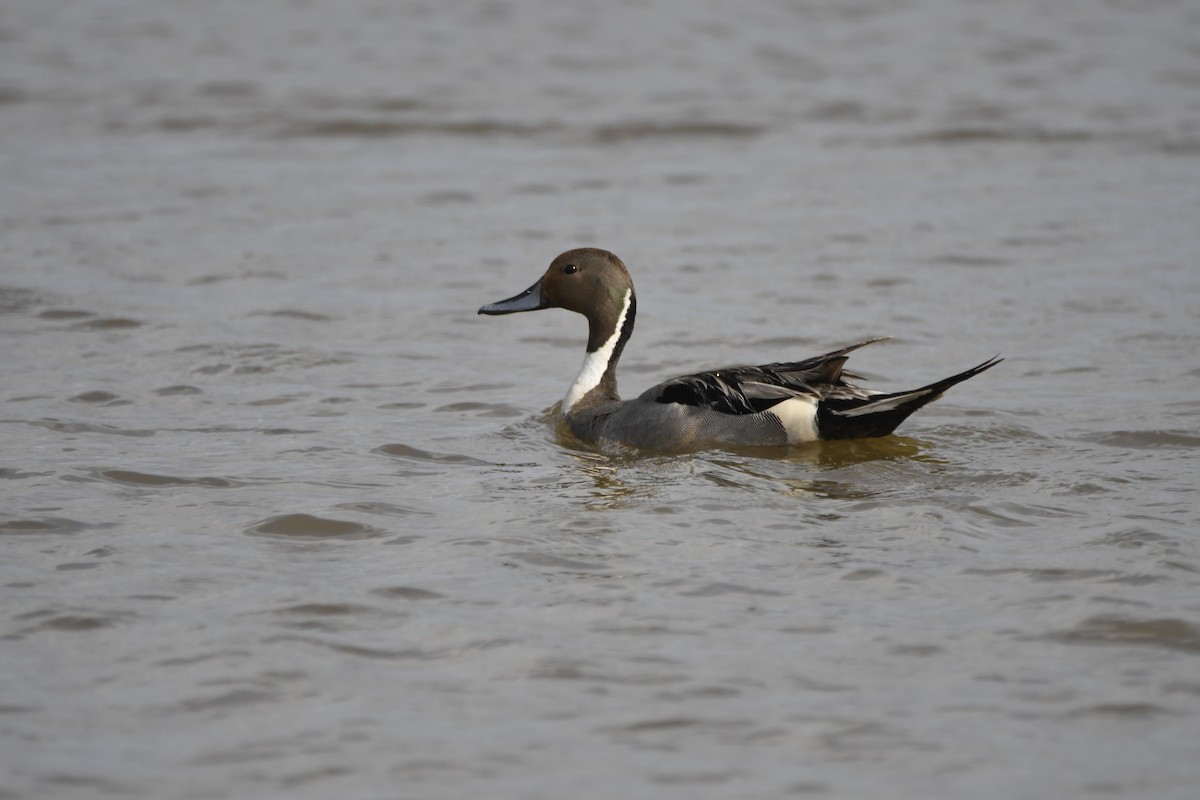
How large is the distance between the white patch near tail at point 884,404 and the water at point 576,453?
24cm

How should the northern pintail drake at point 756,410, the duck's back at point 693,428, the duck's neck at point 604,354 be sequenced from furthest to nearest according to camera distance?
the duck's neck at point 604,354 → the duck's back at point 693,428 → the northern pintail drake at point 756,410

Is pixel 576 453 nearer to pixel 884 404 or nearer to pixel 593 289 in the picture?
pixel 593 289

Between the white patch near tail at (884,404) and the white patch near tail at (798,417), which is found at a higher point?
the white patch near tail at (884,404)

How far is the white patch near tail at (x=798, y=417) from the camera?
7.15 metres

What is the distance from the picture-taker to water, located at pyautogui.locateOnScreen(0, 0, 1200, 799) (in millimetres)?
4391

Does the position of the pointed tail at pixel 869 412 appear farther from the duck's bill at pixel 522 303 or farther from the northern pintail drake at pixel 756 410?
the duck's bill at pixel 522 303

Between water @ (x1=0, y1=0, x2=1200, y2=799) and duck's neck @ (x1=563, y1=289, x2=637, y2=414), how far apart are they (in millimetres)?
268

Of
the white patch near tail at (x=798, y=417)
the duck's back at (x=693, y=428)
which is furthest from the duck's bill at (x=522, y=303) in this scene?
the white patch near tail at (x=798, y=417)

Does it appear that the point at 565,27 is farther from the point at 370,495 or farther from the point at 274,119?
the point at 370,495

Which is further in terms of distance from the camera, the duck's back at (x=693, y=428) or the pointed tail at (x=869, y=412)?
the duck's back at (x=693, y=428)

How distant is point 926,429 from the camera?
25.5ft

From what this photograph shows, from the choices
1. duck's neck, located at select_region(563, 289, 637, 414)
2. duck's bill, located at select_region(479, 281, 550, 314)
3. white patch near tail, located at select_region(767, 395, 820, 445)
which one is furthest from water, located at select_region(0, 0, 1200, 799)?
duck's bill, located at select_region(479, 281, 550, 314)

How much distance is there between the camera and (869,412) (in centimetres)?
707

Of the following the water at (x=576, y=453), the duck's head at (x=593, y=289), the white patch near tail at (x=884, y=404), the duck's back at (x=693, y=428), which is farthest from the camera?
the duck's head at (x=593, y=289)
